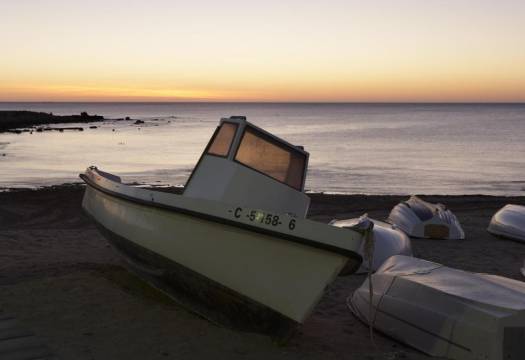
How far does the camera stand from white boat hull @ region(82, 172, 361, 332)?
6.13m

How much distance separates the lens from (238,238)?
254 inches

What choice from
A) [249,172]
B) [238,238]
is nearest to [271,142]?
[249,172]

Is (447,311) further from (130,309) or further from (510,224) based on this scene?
(510,224)

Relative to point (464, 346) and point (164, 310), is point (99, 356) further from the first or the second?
point (464, 346)

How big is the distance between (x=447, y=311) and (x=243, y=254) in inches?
99.7

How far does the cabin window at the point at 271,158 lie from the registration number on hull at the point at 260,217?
156 cm

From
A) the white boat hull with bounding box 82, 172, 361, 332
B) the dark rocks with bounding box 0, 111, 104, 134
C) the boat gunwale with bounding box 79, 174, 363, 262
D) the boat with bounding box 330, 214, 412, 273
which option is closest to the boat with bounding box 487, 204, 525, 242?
the boat with bounding box 330, 214, 412, 273

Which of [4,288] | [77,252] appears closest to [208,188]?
[4,288]

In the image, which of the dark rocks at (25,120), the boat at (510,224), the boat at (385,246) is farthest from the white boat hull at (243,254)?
the dark rocks at (25,120)

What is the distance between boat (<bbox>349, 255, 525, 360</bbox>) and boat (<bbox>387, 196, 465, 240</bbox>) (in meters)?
5.77

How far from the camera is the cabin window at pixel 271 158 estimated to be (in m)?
7.88

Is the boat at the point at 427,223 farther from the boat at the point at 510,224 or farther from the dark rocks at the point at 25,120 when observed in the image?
the dark rocks at the point at 25,120

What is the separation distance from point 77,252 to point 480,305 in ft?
27.0

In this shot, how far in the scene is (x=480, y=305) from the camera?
21.0 feet
